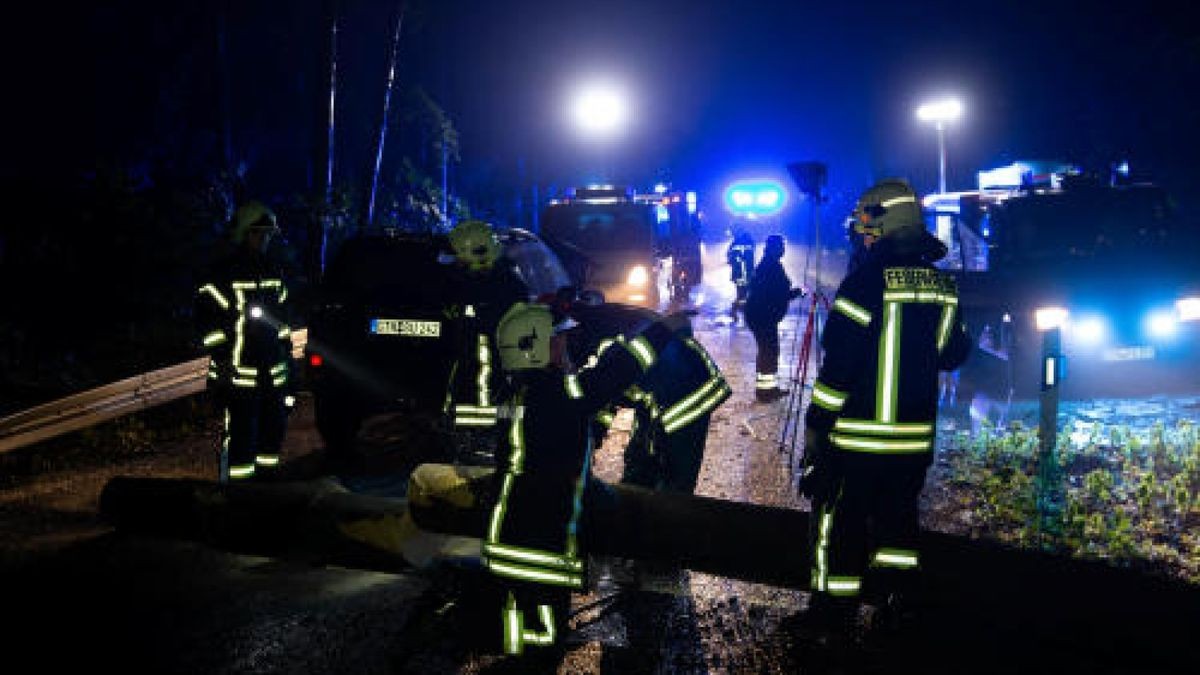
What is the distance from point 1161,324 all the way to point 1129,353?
0.56 meters

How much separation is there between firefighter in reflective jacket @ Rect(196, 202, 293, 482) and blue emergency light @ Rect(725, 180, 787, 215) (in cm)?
4345

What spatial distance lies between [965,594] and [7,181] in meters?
12.8

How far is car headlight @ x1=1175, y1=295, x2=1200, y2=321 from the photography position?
9.11 metres

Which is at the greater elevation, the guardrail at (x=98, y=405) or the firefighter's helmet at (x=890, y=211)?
the firefighter's helmet at (x=890, y=211)

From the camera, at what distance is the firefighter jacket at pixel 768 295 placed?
9.98 metres

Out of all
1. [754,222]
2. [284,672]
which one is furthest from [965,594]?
[754,222]

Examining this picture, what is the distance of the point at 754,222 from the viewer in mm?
50625

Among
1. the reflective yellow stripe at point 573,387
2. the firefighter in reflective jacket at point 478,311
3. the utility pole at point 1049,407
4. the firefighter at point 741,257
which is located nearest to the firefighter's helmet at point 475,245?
the firefighter in reflective jacket at point 478,311

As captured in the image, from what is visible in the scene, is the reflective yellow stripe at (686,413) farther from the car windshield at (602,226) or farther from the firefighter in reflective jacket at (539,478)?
the car windshield at (602,226)

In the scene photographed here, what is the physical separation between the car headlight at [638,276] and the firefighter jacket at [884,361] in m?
10.0

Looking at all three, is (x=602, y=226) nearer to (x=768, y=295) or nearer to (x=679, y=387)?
(x=768, y=295)

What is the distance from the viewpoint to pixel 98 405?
763 centimetres

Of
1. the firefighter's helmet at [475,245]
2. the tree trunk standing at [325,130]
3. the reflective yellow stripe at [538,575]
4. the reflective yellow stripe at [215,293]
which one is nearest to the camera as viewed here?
the reflective yellow stripe at [538,575]

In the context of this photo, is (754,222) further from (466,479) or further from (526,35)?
(466,479)
